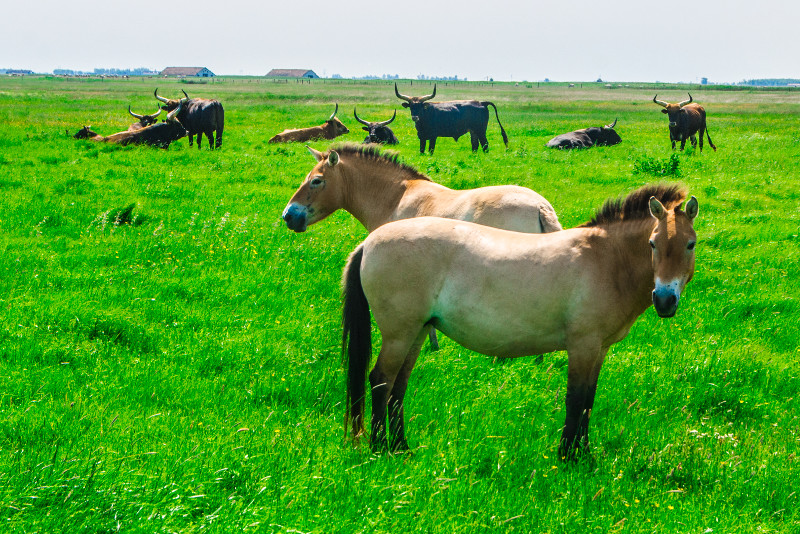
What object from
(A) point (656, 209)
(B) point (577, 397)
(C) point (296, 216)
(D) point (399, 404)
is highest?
(A) point (656, 209)

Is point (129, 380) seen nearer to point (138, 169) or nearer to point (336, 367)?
point (336, 367)

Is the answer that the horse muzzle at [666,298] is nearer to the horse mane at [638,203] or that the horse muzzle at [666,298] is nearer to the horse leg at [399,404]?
the horse mane at [638,203]

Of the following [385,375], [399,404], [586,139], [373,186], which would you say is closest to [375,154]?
[373,186]

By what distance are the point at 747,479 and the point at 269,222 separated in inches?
343

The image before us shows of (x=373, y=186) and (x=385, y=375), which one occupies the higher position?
(x=373, y=186)

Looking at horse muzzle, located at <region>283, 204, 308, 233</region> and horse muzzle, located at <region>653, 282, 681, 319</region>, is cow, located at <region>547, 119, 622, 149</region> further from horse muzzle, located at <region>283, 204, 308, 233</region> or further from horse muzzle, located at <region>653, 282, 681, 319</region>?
horse muzzle, located at <region>653, 282, 681, 319</region>

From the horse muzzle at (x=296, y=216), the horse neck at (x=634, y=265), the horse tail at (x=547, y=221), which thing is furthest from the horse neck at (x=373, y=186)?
the horse neck at (x=634, y=265)

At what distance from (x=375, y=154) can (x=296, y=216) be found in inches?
47.7

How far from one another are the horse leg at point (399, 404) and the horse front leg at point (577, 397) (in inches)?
44.2

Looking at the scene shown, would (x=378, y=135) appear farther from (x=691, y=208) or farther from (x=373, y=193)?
(x=691, y=208)

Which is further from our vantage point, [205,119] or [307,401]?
[205,119]

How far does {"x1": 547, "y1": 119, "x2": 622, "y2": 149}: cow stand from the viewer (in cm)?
2331

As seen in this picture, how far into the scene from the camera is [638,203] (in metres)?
4.68

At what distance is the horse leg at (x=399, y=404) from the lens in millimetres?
4562
